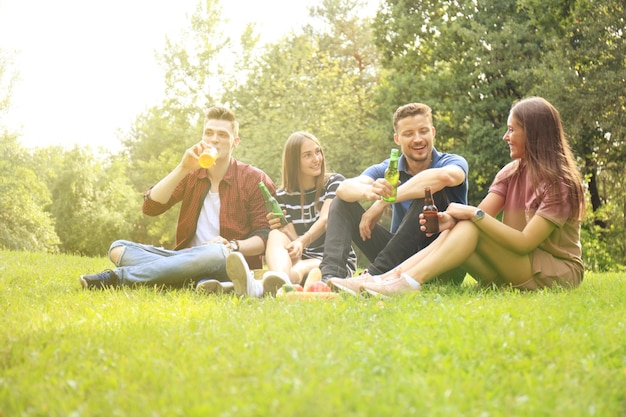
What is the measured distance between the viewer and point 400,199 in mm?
5438

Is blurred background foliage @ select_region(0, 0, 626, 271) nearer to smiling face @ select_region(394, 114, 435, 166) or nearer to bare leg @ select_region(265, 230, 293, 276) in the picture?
smiling face @ select_region(394, 114, 435, 166)

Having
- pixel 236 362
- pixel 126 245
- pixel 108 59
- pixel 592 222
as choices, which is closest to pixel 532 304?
pixel 236 362

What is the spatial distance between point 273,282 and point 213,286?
59 centimetres

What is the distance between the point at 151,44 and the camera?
33.4m

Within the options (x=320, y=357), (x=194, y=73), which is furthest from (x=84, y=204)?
(x=320, y=357)

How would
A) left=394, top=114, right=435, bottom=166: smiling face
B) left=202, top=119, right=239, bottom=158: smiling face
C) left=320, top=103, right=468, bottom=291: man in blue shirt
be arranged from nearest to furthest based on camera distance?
left=320, top=103, right=468, bottom=291: man in blue shirt, left=394, top=114, right=435, bottom=166: smiling face, left=202, top=119, right=239, bottom=158: smiling face

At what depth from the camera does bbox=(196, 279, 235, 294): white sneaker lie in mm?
5398

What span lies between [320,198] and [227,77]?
27537mm

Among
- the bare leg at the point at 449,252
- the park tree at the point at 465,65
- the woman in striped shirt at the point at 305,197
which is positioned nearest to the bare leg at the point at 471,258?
the bare leg at the point at 449,252

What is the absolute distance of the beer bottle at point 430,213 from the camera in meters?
5.02

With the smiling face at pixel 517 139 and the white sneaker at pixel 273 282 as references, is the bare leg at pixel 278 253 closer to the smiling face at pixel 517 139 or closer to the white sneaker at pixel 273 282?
the white sneaker at pixel 273 282

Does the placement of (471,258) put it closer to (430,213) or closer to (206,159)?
(430,213)

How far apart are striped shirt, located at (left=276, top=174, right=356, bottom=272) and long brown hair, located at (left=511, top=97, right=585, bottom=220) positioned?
6.62 ft

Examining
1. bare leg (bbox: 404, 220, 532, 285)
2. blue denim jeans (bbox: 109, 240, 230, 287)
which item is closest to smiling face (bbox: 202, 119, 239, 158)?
blue denim jeans (bbox: 109, 240, 230, 287)
